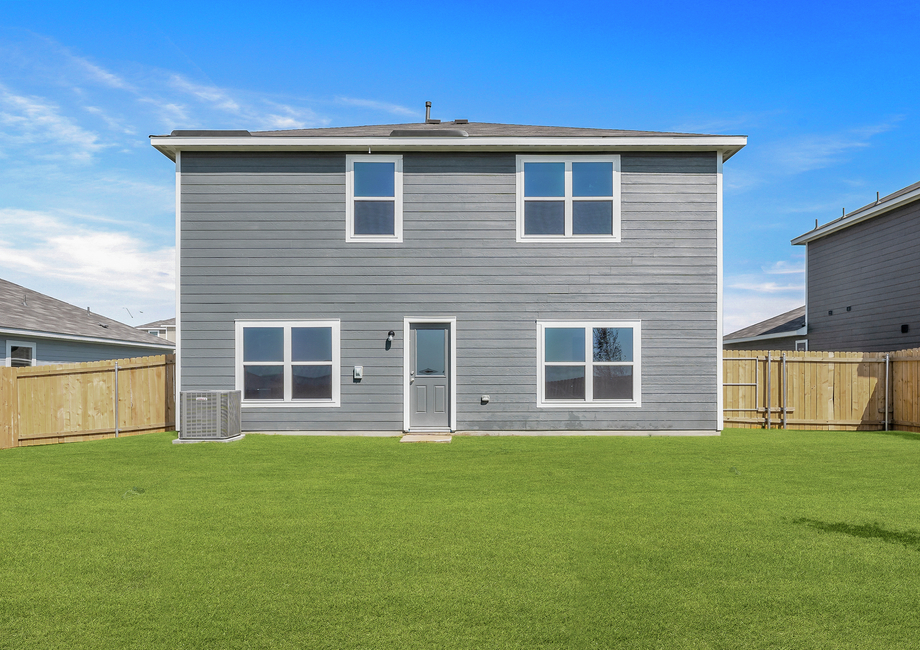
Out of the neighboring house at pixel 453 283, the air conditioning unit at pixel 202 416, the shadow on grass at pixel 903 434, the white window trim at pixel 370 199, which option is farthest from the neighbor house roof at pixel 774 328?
the air conditioning unit at pixel 202 416

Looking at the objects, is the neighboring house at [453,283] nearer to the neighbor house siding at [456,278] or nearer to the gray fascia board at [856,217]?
the neighbor house siding at [456,278]

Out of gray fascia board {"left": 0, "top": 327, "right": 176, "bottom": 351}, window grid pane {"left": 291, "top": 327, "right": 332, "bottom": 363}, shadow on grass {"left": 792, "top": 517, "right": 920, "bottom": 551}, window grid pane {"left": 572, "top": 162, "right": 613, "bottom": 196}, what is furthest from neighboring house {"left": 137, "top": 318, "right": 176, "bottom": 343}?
shadow on grass {"left": 792, "top": 517, "right": 920, "bottom": 551}

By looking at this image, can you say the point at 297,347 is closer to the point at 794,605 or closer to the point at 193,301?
the point at 193,301

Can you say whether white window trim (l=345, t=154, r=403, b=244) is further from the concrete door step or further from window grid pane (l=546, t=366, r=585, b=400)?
window grid pane (l=546, t=366, r=585, b=400)

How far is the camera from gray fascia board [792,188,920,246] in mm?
15694

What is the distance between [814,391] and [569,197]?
7395mm

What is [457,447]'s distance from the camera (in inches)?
406

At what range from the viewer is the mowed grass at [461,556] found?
130 inches

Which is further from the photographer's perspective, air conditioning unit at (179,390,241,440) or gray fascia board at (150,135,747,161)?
gray fascia board at (150,135,747,161)

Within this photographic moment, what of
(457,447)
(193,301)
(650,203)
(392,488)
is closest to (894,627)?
(392,488)

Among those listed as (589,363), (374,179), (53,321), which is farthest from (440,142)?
(53,321)

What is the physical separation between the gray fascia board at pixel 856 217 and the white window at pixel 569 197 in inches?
363

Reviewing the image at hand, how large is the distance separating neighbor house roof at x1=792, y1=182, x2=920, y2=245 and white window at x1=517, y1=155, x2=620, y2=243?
363 inches

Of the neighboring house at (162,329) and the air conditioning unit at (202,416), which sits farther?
the neighboring house at (162,329)
